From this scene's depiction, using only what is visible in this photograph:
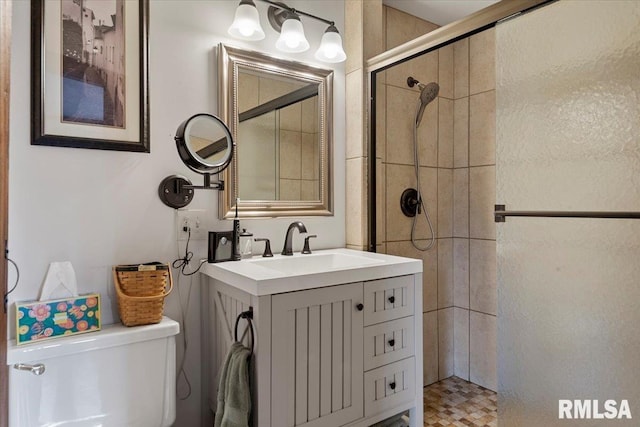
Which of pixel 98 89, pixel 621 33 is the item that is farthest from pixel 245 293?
pixel 621 33

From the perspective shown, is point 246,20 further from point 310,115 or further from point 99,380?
point 99,380

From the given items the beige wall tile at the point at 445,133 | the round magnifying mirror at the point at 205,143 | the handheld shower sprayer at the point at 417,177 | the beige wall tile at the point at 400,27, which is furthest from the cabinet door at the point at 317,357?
the beige wall tile at the point at 400,27

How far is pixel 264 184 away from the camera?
1913 millimetres

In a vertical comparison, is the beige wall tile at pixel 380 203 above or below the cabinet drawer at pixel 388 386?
above

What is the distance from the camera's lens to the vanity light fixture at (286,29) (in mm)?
1725

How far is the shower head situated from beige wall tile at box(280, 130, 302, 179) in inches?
33.2

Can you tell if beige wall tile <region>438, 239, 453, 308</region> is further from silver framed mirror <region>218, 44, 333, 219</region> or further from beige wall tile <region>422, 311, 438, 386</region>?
silver framed mirror <region>218, 44, 333, 219</region>

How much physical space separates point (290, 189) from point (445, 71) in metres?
1.40

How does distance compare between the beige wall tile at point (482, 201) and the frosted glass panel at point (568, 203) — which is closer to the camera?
the frosted glass panel at point (568, 203)

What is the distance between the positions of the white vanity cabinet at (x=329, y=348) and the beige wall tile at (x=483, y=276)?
33.5 inches

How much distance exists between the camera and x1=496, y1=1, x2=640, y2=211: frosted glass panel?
3.86ft

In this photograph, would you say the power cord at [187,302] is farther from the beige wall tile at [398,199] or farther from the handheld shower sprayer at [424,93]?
the handheld shower sprayer at [424,93]

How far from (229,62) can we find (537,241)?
1497 mm

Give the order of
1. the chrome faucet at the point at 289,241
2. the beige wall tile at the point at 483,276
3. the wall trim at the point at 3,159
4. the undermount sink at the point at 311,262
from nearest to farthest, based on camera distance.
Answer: the wall trim at the point at 3,159 → the undermount sink at the point at 311,262 → the chrome faucet at the point at 289,241 → the beige wall tile at the point at 483,276
